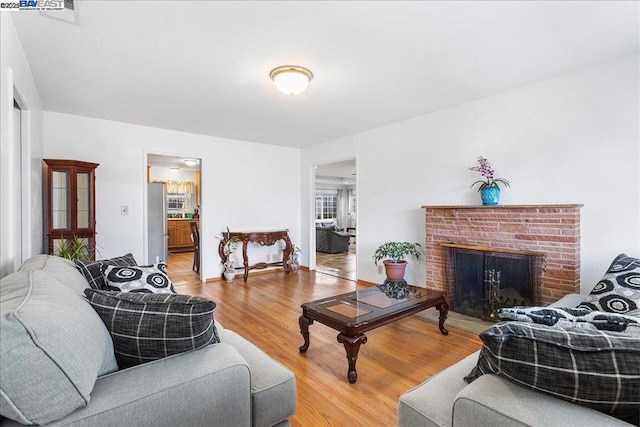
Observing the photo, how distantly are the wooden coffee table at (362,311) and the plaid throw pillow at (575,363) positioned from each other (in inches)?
50.6

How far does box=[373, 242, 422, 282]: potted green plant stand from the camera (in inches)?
155

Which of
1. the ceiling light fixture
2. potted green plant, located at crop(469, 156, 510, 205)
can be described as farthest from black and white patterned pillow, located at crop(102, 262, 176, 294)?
potted green plant, located at crop(469, 156, 510, 205)

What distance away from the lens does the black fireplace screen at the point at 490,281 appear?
3.02 meters

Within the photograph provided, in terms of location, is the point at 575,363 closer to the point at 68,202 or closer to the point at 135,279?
the point at 135,279

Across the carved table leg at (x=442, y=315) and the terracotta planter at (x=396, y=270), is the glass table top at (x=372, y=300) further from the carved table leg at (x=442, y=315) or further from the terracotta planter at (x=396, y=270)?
the terracotta planter at (x=396, y=270)

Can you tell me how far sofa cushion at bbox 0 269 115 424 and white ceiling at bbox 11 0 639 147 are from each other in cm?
184

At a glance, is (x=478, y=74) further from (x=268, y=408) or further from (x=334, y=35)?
(x=268, y=408)

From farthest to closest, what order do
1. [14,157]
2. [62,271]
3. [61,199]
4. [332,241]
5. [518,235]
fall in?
[332,241] < [61,199] < [518,235] < [14,157] < [62,271]

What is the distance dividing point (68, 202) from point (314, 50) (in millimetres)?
3352

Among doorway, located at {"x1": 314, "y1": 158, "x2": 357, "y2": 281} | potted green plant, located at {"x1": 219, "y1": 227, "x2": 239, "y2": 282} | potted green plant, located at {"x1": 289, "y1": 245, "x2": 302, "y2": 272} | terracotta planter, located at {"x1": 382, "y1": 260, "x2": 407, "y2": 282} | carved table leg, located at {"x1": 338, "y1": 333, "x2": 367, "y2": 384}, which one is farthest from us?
doorway, located at {"x1": 314, "y1": 158, "x2": 357, "y2": 281}

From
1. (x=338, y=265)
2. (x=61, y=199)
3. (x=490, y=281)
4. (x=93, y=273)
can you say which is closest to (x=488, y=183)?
(x=490, y=281)

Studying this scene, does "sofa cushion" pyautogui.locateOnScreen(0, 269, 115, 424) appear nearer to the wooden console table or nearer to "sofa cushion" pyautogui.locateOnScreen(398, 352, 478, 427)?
"sofa cushion" pyautogui.locateOnScreen(398, 352, 478, 427)

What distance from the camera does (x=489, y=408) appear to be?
35.2 inches

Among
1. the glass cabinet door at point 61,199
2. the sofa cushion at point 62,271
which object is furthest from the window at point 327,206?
the sofa cushion at point 62,271
